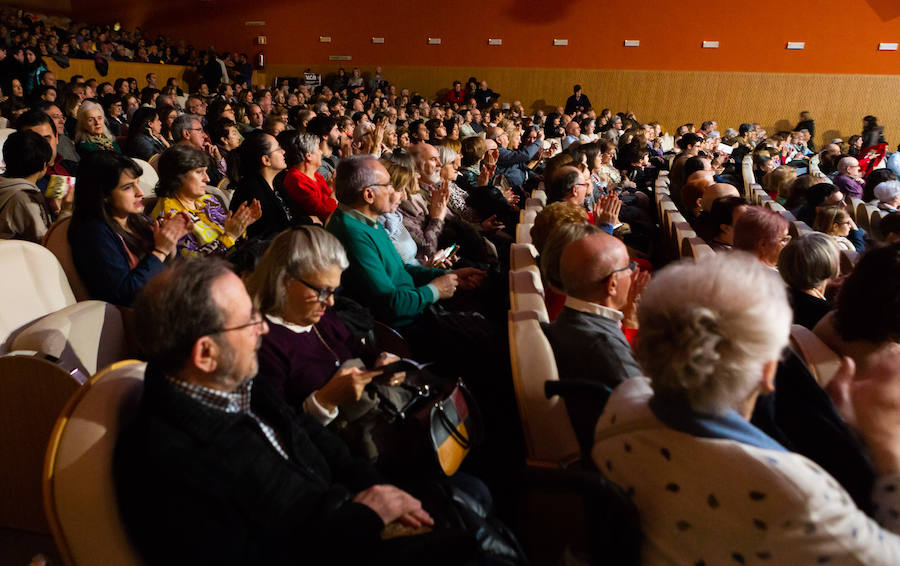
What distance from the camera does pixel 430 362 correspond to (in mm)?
2135

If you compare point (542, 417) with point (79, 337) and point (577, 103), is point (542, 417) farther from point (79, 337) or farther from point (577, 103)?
point (577, 103)

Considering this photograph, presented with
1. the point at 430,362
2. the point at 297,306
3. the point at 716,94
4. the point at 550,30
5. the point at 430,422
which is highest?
the point at 550,30

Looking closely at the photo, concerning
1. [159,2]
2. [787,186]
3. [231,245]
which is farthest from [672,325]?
[159,2]

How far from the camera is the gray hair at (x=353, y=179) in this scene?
236 centimetres

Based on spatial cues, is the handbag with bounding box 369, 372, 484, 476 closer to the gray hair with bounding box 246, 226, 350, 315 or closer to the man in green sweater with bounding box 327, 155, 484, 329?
the gray hair with bounding box 246, 226, 350, 315

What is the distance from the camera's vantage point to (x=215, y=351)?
3.80 ft

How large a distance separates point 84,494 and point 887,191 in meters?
6.03

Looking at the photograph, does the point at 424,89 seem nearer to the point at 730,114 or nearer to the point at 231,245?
the point at 730,114

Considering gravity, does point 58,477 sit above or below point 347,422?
above

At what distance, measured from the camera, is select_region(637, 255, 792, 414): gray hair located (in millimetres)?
974

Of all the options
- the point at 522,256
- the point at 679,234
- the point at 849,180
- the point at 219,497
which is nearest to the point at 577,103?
the point at 849,180

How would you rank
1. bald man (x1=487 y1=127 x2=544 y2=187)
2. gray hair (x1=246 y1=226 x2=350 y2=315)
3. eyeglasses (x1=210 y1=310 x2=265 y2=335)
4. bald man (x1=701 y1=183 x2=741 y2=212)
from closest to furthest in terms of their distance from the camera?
eyeglasses (x1=210 y1=310 x2=265 y2=335)
gray hair (x1=246 y1=226 x2=350 y2=315)
bald man (x1=701 y1=183 x2=741 y2=212)
bald man (x1=487 y1=127 x2=544 y2=187)

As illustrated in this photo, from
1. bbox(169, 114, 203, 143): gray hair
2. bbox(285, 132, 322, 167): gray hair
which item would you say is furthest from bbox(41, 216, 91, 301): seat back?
bbox(169, 114, 203, 143): gray hair

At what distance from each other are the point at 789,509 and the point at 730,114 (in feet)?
44.2
